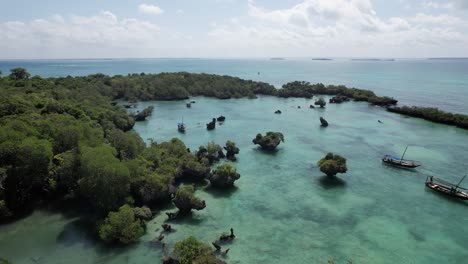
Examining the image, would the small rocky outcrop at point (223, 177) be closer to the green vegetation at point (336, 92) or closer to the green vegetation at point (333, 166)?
the green vegetation at point (333, 166)

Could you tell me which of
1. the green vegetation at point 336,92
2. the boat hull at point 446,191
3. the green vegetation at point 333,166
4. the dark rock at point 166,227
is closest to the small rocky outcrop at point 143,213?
the dark rock at point 166,227

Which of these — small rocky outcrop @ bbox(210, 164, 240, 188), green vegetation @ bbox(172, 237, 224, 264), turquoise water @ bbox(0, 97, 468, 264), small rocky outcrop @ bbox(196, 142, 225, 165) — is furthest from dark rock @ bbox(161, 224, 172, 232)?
small rocky outcrop @ bbox(196, 142, 225, 165)

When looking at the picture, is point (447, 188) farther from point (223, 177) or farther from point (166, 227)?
point (166, 227)

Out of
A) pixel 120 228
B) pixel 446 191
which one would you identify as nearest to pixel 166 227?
pixel 120 228

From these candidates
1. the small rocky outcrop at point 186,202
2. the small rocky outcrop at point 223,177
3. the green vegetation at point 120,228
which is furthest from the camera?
the small rocky outcrop at point 223,177

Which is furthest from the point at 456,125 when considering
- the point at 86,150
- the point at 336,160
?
the point at 86,150

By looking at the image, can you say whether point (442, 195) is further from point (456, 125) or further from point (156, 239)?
point (456, 125)

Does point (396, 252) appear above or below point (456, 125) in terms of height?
below
